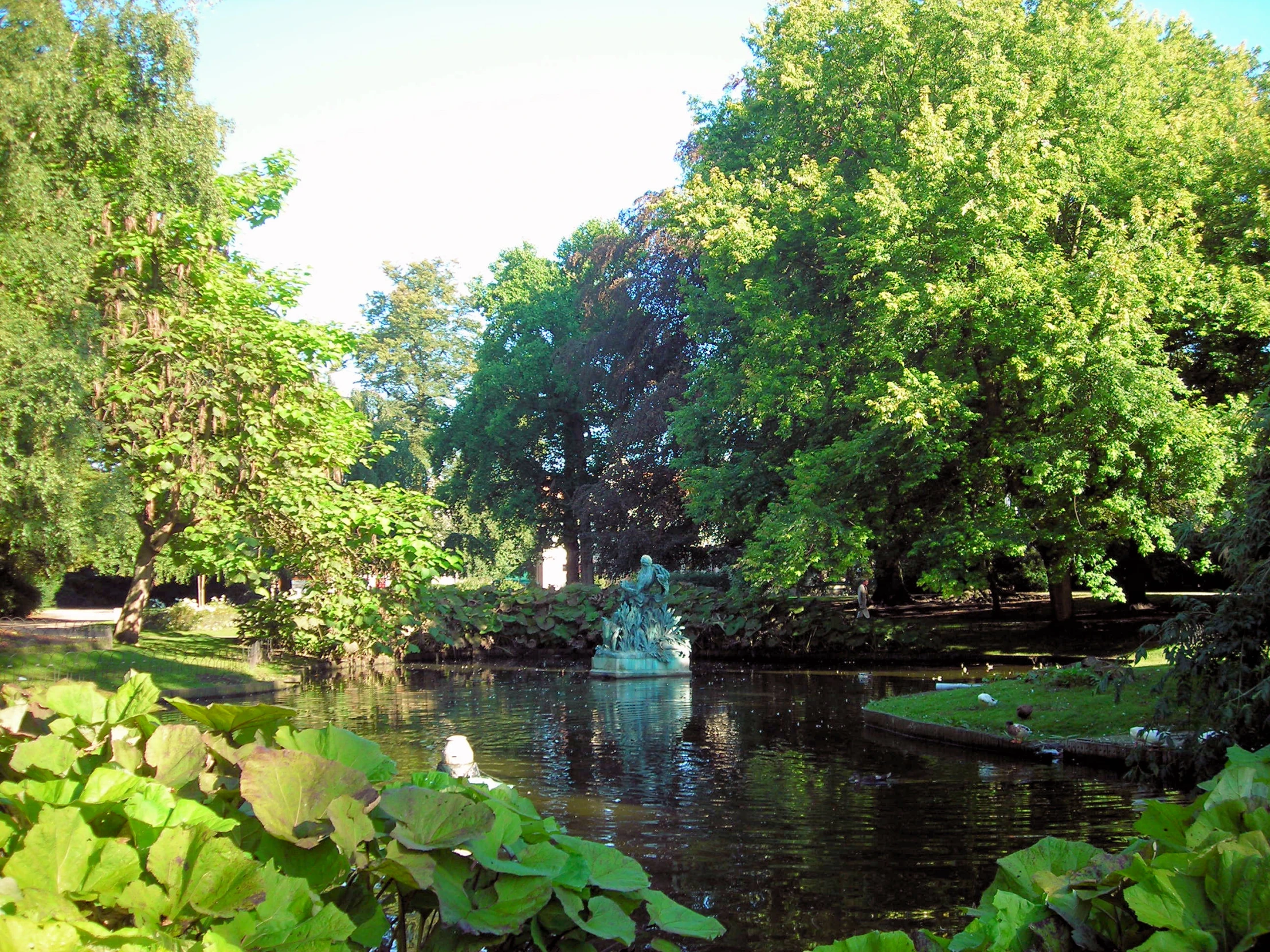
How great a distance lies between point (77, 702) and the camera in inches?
118

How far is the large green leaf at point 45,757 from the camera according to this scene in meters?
2.62

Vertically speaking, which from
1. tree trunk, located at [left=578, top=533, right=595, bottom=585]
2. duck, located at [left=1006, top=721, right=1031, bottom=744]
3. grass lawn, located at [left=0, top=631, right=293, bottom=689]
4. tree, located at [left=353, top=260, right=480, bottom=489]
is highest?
Answer: tree, located at [left=353, top=260, right=480, bottom=489]

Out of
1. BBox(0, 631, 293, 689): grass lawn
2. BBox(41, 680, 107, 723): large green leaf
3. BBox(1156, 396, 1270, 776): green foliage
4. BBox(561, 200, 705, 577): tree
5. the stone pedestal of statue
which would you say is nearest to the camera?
BBox(41, 680, 107, 723): large green leaf

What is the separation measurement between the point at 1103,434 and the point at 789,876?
48.5ft

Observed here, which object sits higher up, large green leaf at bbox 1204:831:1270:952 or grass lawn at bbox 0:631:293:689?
large green leaf at bbox 1204:831:1270:952

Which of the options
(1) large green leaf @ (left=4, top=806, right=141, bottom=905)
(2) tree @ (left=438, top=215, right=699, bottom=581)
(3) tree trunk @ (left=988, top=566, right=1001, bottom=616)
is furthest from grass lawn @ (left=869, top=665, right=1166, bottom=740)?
(2) tree @ (left=438, top=215, right=699, bottom=581)

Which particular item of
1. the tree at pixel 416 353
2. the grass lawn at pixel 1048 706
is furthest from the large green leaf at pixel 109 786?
the tree at pixel 416 353

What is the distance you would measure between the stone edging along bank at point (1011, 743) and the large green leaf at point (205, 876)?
343 inches

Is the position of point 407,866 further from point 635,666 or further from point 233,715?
point 635,666

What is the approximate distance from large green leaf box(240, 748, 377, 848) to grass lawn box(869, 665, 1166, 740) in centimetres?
1016

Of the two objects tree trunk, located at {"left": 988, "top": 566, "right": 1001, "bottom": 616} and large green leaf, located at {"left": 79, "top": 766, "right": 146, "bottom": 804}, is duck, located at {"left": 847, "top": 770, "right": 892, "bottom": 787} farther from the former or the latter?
tree trunk, located at {"left": 988, "top": 566, "right": 1001, "bottom": 616}

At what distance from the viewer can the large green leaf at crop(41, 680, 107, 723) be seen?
2.95 meters

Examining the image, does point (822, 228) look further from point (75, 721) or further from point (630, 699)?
point (75, 721)

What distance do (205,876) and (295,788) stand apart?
12.7 inches
